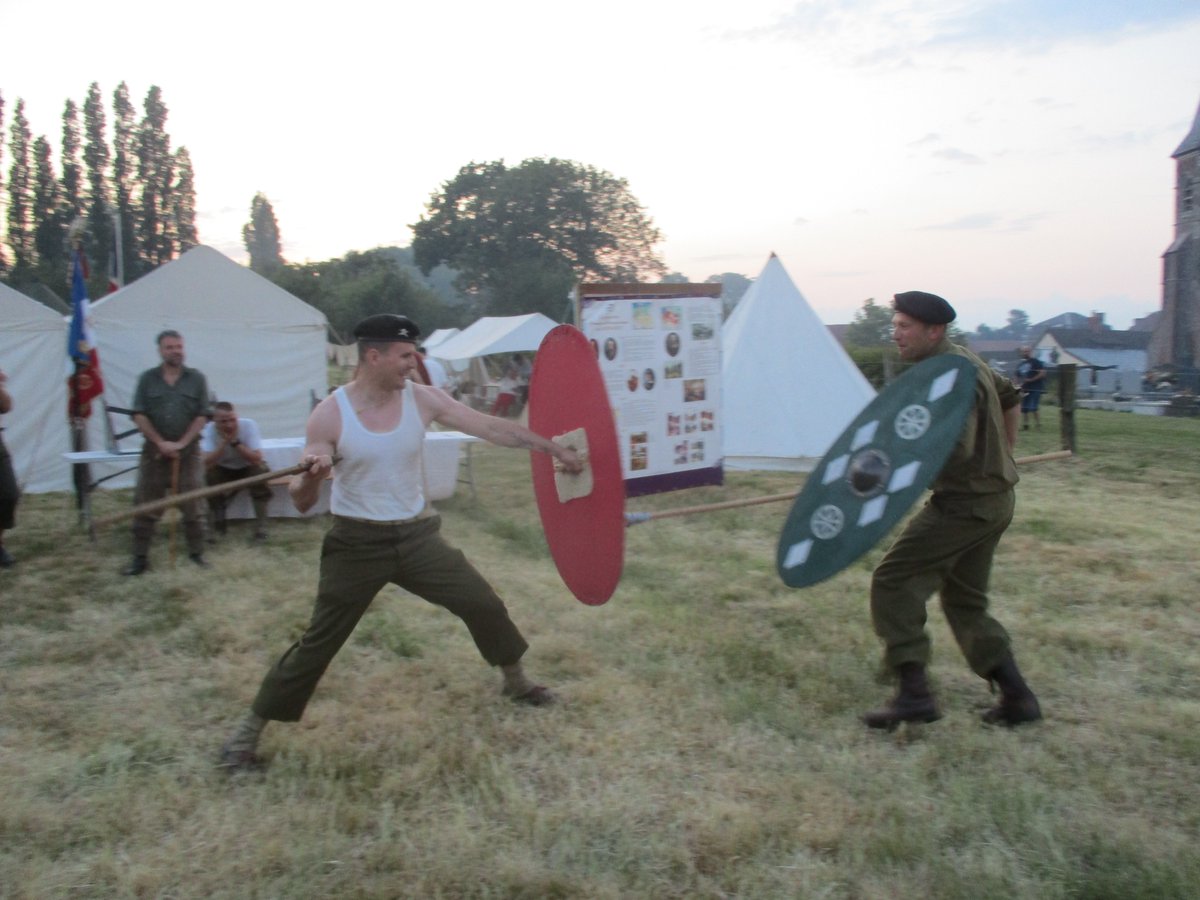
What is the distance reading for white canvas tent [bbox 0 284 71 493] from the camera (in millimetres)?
9375

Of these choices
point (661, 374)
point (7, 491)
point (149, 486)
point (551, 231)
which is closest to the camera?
point (7, 491)

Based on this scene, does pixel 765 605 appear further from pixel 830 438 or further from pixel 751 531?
pixel 830 438

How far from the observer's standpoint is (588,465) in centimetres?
335

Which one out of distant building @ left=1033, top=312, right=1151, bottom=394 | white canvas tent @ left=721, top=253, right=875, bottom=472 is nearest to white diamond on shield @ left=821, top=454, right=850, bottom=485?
white canvas tent @ left=721, top=253, right=875, bottom=472

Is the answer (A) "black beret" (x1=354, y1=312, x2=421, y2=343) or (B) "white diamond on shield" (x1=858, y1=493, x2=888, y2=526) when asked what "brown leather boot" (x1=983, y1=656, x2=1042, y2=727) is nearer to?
(B) "white diamond on shield" (x1=858, y1=493, x2=888, y2=526)

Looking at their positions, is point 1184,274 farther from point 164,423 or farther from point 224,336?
point 164,423

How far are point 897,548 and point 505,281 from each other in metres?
55.8

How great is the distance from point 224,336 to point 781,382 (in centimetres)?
605

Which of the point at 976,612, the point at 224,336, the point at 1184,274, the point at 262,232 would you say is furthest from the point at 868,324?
the point at 262,232

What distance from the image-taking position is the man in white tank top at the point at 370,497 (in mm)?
3189

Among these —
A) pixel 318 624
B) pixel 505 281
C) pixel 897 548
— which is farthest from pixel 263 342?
pixel 505 281

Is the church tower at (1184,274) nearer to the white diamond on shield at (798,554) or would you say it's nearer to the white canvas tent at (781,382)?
the white canvas tent at (781,382)

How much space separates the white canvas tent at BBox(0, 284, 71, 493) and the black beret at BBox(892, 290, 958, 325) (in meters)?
8.87

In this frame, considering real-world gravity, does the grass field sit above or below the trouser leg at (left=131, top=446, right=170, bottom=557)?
below
